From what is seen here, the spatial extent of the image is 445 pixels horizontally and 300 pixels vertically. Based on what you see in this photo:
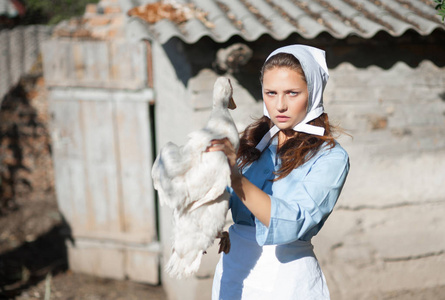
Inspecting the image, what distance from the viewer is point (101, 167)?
4.23 metres

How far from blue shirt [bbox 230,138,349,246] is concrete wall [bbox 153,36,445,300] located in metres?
1.65

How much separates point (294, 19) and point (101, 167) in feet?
7.79

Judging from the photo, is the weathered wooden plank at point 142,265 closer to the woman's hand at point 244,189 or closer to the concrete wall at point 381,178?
the concrete wall at point 381,178

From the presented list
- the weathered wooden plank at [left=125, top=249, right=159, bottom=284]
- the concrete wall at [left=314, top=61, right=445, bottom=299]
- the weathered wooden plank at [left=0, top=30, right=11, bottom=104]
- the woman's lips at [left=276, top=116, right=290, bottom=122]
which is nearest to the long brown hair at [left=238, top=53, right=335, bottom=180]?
the woman's lips at [left=276, top=116, right=290, bottom=122]

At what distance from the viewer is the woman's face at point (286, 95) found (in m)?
1.48

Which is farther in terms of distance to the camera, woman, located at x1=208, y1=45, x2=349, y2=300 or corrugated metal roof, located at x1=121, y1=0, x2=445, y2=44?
corrugated metal roof, located at x1=121, y1=0, x2=445, y2=44

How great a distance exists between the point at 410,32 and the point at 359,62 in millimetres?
401

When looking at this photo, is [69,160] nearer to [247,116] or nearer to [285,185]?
[247,116]

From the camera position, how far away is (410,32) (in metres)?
3.13

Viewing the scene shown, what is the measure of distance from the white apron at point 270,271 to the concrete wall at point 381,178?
63.7 inches

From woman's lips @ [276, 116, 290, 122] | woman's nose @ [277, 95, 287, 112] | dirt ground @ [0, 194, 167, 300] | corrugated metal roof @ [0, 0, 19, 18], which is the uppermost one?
corrugated metal roof @ [0, 0, 19, 18]

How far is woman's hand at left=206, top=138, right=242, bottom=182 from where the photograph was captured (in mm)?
1250

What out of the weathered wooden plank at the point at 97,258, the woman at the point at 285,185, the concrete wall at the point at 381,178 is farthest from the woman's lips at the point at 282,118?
the weathered wooden plank at the point at 97,258

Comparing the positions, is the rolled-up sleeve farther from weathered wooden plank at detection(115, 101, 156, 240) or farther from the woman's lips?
weathered wooden plank at detection(115, 101, 156, 240)
